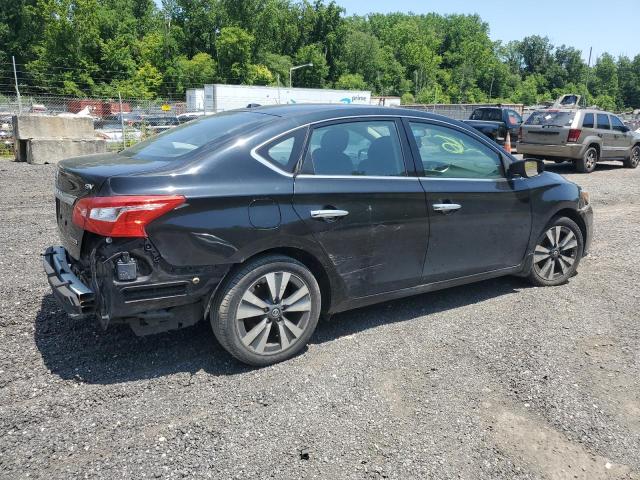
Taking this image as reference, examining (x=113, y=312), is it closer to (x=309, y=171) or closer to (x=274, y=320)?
(x=274, y=320)

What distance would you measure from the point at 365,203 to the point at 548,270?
2399 mm

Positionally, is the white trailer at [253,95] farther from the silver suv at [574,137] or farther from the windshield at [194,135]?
the windshield at [194,135]

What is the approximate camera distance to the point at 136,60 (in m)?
65.6

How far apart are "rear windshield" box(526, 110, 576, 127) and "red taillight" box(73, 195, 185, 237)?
46.7 ft

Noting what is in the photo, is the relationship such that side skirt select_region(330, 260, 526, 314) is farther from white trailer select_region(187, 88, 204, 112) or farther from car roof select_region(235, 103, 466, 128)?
white trailer select_region(187, 88, 204, 112)

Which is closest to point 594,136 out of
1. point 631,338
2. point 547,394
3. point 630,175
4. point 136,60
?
point 630,175

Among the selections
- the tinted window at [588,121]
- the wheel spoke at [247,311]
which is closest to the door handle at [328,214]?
the wheel spoke at [247,311]

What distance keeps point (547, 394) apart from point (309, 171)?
2.05 metres

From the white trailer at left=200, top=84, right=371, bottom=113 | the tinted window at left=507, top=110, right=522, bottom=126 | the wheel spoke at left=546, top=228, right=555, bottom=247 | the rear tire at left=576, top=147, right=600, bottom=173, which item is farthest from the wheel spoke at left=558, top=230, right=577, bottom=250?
the white trailer at left=200, top=84, right=371, bottom=113

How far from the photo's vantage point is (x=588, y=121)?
14.8 metres

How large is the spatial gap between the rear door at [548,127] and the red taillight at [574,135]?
0.08 m

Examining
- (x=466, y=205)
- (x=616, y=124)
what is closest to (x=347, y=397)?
(x=466, y=205)

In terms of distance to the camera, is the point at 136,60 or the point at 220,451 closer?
the point at 220,451

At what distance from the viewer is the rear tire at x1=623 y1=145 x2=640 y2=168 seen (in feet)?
54.7
